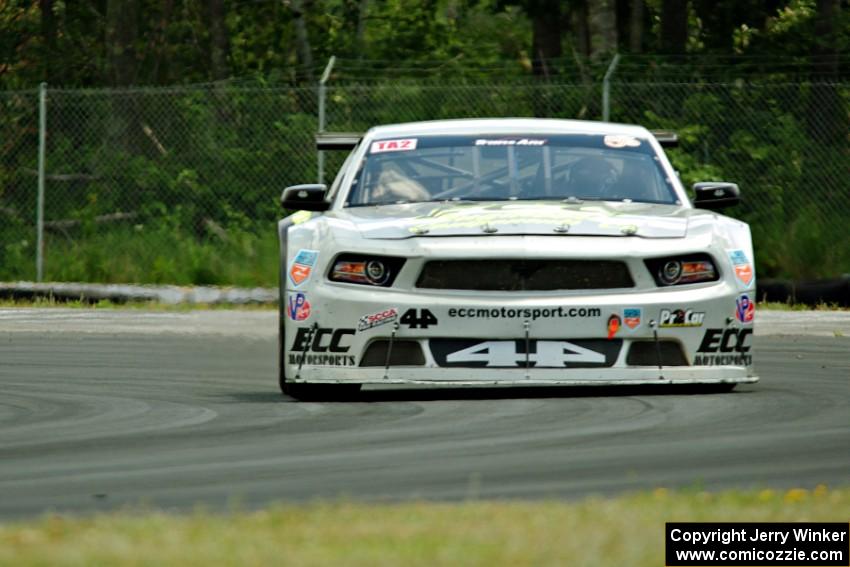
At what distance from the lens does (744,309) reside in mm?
8688

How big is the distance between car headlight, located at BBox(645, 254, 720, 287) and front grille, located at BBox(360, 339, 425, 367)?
1.13 metres

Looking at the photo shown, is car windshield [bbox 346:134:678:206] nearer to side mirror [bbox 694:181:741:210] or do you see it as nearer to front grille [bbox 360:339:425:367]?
side mirror [bbox 694:181:741:210]

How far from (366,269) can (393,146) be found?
1745mm

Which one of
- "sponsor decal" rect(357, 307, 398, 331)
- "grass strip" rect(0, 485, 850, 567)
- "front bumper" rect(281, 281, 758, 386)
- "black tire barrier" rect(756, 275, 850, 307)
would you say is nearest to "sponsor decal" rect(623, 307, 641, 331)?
"front bumper" rect(281, 281, 758, 386)

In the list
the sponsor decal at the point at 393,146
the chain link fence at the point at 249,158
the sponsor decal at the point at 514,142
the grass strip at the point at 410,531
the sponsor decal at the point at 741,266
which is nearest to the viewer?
the grass strip at the point at 410,531

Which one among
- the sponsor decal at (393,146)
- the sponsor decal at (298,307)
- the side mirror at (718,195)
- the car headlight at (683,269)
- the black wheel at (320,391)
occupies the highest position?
the sponsor decal at (393,146)

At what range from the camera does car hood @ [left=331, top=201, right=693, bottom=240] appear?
8602 millimetres

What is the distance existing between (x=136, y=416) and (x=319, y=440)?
4.40 feet

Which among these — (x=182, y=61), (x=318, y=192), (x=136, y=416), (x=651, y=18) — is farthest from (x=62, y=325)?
(x=651, y=18)

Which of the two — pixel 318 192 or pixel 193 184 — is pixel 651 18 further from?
pixel 318 192

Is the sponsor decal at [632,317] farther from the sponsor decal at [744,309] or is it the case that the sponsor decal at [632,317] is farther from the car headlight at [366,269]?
the car headlight at [366,269]

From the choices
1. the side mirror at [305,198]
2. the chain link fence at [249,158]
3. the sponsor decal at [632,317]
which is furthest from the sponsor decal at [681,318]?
the chain link fence at [249,158]

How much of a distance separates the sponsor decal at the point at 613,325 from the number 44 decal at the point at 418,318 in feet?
2.60

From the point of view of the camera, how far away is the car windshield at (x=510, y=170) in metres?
9.66
